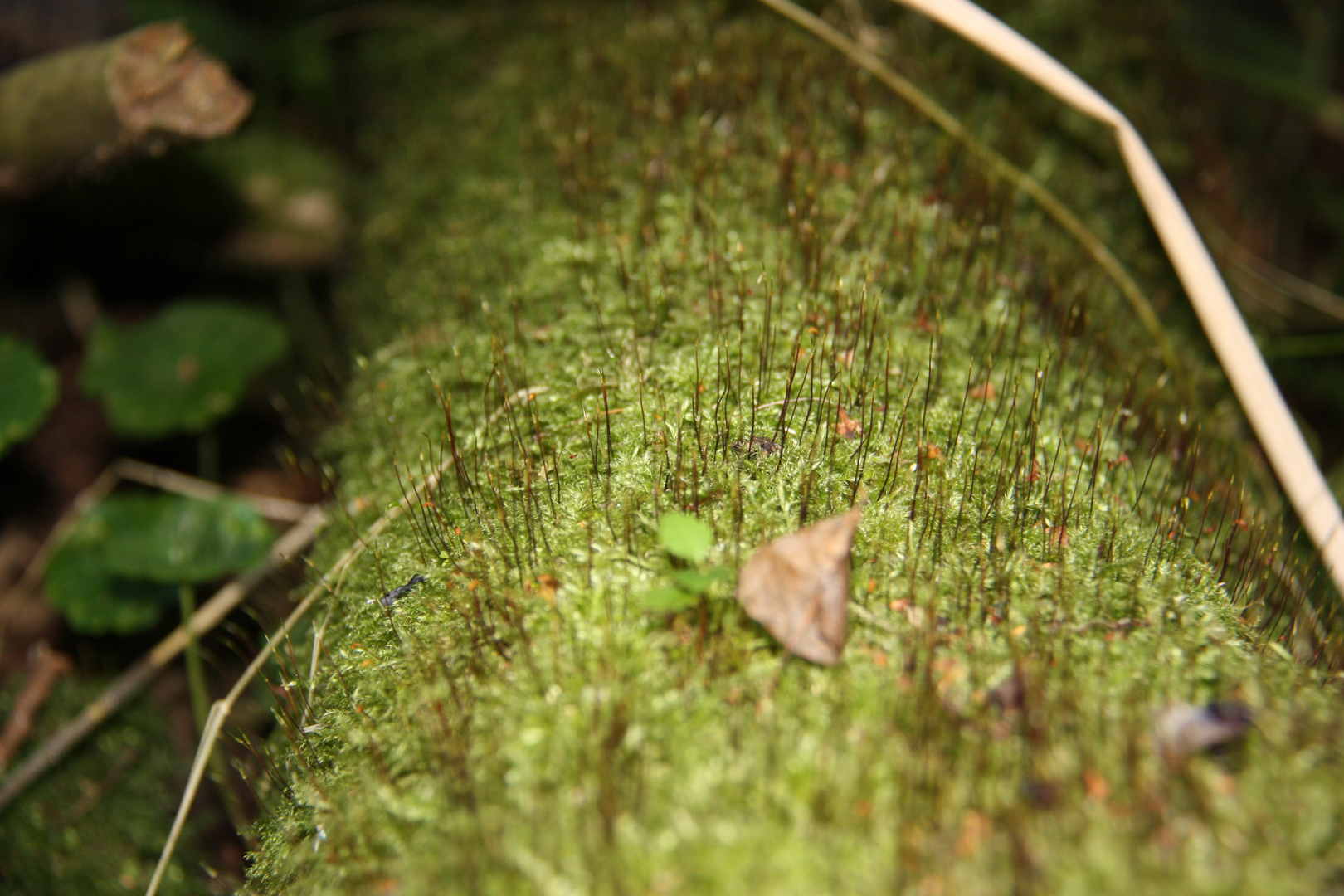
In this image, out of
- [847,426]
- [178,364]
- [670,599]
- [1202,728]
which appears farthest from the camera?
[178,364]

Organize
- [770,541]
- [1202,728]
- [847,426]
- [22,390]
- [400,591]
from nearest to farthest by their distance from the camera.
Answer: [1202,728]
[770,541]
[400,591]
[847,426]
[22,390]

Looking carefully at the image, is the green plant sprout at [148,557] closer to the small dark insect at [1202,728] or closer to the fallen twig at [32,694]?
the fallen twig at [32,694]

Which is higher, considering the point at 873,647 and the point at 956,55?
the point at 956,55

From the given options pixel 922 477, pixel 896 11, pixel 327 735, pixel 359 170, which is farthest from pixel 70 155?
pixel 896 11

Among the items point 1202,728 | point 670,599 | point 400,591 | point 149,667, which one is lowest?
point 149,667

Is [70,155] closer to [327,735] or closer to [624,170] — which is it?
[624,170]

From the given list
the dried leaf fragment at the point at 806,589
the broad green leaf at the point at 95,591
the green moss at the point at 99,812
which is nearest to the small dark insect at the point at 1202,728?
the dried leaf fragment at the point at 806,589

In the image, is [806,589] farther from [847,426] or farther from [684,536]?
[847,426]

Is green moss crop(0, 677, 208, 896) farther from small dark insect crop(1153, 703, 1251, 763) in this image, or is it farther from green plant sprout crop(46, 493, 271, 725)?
small dark insect crop(1153, 703, 1251, 763)

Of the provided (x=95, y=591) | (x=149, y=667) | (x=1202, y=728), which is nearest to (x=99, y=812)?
(x=149, y=667)
